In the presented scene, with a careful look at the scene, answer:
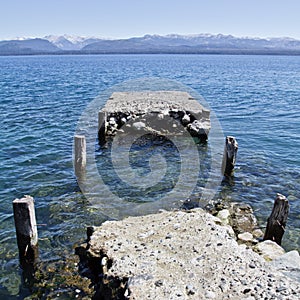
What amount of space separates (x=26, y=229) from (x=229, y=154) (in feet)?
36.3

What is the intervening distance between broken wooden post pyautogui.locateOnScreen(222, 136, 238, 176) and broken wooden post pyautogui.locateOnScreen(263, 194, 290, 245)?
6178 millimetres

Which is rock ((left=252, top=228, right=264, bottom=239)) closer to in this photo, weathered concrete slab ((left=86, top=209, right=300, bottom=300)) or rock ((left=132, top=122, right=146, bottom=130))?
weathered concrete slab ((left=86, top=209, right=300, bottom=300))

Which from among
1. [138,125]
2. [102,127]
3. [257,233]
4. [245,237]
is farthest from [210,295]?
[138,125]

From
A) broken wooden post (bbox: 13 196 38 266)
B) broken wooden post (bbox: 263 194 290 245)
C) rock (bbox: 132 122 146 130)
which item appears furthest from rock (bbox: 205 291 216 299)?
rock (bbox: 132 122 146 130)

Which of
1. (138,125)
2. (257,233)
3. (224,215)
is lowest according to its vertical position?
(257,233)

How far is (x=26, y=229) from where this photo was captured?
10.9 meters

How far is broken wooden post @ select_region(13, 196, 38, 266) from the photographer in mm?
10492

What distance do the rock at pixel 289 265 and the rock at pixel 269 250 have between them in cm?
95

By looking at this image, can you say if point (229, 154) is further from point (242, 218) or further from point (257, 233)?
point (257, 233)

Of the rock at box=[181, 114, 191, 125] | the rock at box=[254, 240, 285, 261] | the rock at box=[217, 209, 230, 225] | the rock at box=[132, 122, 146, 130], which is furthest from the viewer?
the rock at box=[181, 114, 191, 125]

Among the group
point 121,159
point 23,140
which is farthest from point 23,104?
A: point 121,159

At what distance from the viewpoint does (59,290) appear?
32.8 ft

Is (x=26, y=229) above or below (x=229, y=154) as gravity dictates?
below

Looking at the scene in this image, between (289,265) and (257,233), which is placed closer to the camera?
(289,265)
